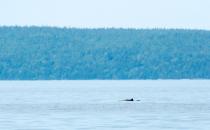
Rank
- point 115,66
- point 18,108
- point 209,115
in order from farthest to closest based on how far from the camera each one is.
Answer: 1. point 115,66
2. point 18,108
3. point 209,115

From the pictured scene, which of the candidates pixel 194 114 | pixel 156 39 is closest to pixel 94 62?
pixel 156 39

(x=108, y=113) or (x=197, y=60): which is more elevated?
(x=197, y=60)

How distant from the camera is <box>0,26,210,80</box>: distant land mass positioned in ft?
392

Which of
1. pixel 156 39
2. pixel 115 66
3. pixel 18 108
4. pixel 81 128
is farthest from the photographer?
pixel 156 39

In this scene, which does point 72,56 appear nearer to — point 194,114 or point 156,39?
point 156,39

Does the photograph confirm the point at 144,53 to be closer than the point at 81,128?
No

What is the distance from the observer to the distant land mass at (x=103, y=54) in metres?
120

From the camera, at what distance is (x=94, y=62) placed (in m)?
120

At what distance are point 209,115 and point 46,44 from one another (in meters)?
→ 88.5

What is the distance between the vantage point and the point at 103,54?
402ft

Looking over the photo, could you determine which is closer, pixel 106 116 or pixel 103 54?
pixel 106 116

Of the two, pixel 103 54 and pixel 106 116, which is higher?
pixel 103 54

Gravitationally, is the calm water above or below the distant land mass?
below

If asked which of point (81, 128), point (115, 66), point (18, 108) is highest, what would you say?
point (115, 66)
